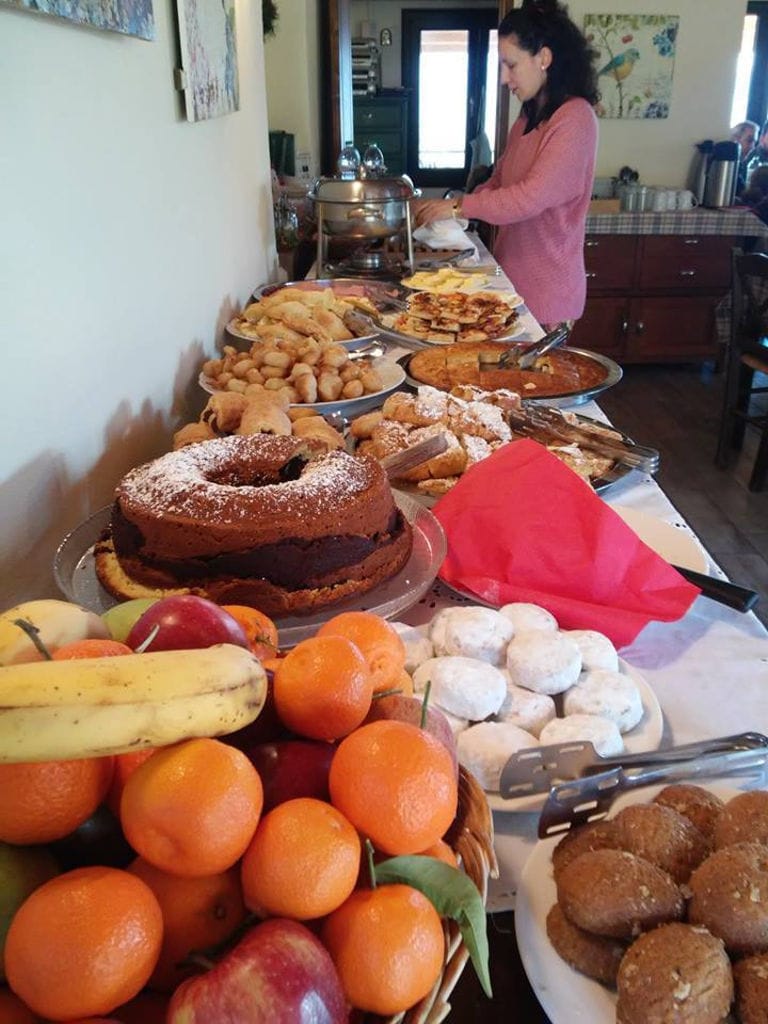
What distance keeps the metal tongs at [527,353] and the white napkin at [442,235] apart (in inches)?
53.6

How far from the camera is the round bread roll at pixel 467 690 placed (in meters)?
0.77

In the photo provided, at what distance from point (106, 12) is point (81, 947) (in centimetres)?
122

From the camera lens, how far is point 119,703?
446mm

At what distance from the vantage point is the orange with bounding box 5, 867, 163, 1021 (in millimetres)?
422

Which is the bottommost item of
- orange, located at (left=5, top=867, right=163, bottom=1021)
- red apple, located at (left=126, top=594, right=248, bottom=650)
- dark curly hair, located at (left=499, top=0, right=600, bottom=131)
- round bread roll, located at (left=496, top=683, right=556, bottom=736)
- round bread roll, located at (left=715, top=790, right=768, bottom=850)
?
round bread roll, located at (left=496, top=683, right=556, bottom=736)

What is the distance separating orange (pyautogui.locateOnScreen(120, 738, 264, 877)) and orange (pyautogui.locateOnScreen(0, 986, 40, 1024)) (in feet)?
0.33

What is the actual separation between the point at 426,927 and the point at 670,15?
220 inches

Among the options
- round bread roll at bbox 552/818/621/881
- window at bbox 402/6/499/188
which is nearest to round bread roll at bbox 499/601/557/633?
round bread roll at bbox 552/818/621/881

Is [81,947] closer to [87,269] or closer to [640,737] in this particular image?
[640,737]

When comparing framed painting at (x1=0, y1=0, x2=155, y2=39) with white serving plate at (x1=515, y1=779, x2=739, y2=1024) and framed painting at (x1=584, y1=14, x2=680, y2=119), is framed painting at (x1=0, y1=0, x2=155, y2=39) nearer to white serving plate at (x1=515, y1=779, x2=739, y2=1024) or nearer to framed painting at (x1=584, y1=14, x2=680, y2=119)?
white serving plate at (x1=515, y1=779, x2=739, y2=1024)

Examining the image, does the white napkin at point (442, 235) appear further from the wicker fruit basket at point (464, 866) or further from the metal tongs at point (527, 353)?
the wicker fruit basket at point (464, 866)

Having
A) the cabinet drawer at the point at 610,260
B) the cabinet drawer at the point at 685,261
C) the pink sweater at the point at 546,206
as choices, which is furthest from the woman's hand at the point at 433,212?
the cabinet drawer at the point at 685,261

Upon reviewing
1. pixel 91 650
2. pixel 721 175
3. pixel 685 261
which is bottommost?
pixel 685 261

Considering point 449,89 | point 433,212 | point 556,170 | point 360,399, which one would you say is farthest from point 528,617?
point 449,89
